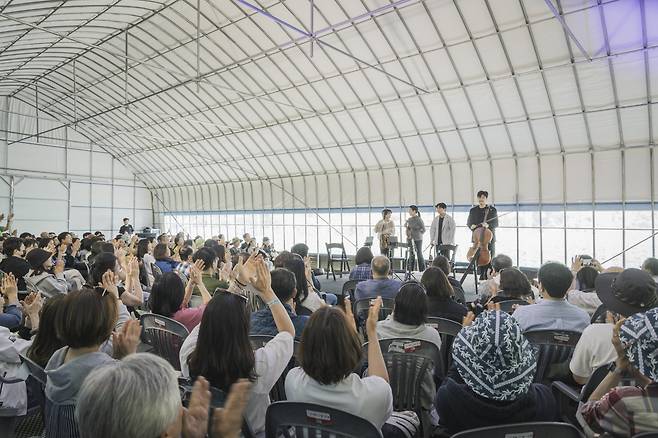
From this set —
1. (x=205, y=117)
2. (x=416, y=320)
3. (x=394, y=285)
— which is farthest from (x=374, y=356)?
(x=205, y=117)

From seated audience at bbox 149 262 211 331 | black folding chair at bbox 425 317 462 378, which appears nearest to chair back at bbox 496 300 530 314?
black folding chair at bbox 425 317 462 378

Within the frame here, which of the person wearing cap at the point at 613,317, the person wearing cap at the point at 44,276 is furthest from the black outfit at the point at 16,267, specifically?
the person wearing cap at the point at 613,317

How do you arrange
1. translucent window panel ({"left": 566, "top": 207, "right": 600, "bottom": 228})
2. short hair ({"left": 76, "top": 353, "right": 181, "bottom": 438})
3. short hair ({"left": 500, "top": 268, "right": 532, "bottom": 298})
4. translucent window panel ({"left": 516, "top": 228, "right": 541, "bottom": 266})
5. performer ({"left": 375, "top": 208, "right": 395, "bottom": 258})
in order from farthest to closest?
1. translucent window panel ({"left": 516, "top": 228, "right": 541, "bottom": 266})
2. translucent window panel ({"left": 566, "top": 207, "right": 600, "bottom": 228})
3. performer ({"left": 375, "top": 208, "right": 395, "bottom": 258})
4. short hair ({"left": 500, "top": 268, "right": 532, "bottom": 298})
5. short hair ({"left": 76, "top": 353, "right": 181, "bottom": 438})

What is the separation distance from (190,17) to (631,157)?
14177 millimetres

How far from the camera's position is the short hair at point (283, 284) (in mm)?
3426

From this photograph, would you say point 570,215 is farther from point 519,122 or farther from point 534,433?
point 534,433

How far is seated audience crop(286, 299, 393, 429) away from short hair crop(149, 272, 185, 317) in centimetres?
190

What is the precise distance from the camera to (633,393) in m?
1.75

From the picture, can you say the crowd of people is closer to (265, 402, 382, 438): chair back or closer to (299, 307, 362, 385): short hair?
(299, 307, 362, 385): short hair

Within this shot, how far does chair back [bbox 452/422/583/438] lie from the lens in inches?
64.1

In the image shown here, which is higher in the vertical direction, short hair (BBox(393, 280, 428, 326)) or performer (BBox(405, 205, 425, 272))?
performer (BBox(405, 205, 425, 272))

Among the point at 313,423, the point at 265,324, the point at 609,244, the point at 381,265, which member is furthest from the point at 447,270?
the point at 609,244

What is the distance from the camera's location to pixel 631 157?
1252 cm

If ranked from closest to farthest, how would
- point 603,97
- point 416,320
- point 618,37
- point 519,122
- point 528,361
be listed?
1. point 528,361
2. point 416,320
3. point 618,37
4. point 603,97
5. point 519,122
